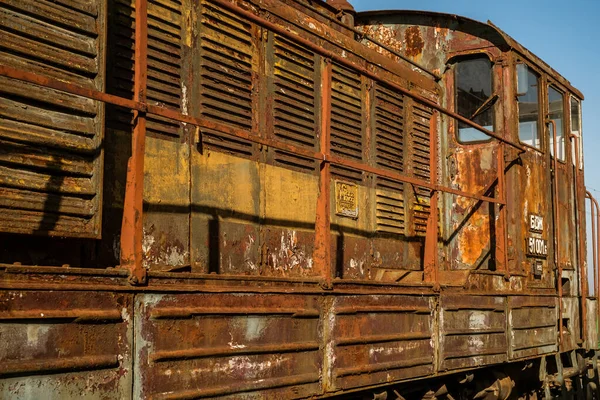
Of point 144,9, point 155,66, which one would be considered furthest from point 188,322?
point 155,66

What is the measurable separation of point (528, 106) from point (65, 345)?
5.16 meters

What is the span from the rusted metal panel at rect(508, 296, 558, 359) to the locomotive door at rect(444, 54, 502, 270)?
1.56 feet

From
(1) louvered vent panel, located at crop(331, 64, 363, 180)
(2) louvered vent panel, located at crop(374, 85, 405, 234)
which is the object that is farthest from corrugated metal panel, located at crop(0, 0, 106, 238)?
(2) louvered vent panel, located at crop(374, 85, 405, 234)

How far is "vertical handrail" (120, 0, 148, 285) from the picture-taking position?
8.40 feet

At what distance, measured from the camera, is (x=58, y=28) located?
110 inches

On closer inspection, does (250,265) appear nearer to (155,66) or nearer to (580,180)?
(155,66)

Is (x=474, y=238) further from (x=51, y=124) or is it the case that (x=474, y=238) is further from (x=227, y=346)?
(x=51, y=124)

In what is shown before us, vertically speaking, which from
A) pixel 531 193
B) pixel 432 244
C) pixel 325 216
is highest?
pixel 531 193

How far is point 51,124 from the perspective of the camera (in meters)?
2.70

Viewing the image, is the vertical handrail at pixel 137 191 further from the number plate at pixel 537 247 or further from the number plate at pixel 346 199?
the number plate at pixel 537 247

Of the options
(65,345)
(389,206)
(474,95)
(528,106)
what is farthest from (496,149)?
(65,345)

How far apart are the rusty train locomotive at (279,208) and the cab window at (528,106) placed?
0.03 metres

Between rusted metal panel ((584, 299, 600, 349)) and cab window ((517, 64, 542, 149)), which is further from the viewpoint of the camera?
rusted metal panel ((584, 299, 600, 349))

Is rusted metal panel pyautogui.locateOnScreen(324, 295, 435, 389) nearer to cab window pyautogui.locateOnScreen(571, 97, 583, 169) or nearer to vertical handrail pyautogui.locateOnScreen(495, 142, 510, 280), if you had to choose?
vertical handrail pyautogui.locateOnScreen(495, 142, 510, 280)
